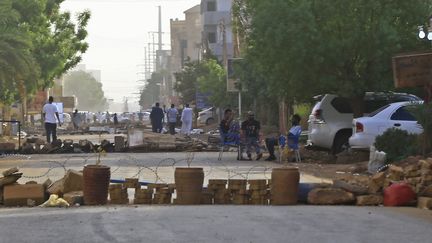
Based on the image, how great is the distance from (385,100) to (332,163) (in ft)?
8.49

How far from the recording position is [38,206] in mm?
15742

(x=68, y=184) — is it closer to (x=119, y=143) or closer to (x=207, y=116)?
(x=119, y=143)

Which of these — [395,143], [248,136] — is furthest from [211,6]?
[395,143]

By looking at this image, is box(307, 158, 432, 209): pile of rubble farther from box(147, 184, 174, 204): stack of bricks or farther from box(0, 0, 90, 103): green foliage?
box(0, 0, 90, 103): green foliage

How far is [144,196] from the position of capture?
A: 16.0 m

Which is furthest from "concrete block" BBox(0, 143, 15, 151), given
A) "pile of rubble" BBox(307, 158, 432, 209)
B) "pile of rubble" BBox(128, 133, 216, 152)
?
"pile of rubble" BBox(307, 158, 432, 209)

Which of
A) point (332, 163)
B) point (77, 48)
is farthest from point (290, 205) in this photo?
point (77, 48)

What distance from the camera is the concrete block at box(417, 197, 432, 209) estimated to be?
15.1 meters

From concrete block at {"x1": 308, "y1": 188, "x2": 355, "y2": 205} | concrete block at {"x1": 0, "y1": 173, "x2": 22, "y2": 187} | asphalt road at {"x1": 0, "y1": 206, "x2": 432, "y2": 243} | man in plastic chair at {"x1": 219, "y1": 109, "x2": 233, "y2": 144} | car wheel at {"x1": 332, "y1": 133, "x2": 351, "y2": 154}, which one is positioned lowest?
asphalt road at {"x1": 0, "y1": 206, "x2": 432, "y2": 243}

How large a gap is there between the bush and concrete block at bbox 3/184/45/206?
29.1 ft

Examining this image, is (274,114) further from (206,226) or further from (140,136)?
(206,226)

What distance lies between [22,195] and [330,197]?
4.87 m

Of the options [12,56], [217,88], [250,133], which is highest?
[12,56]

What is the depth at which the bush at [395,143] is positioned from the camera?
2195 cm
